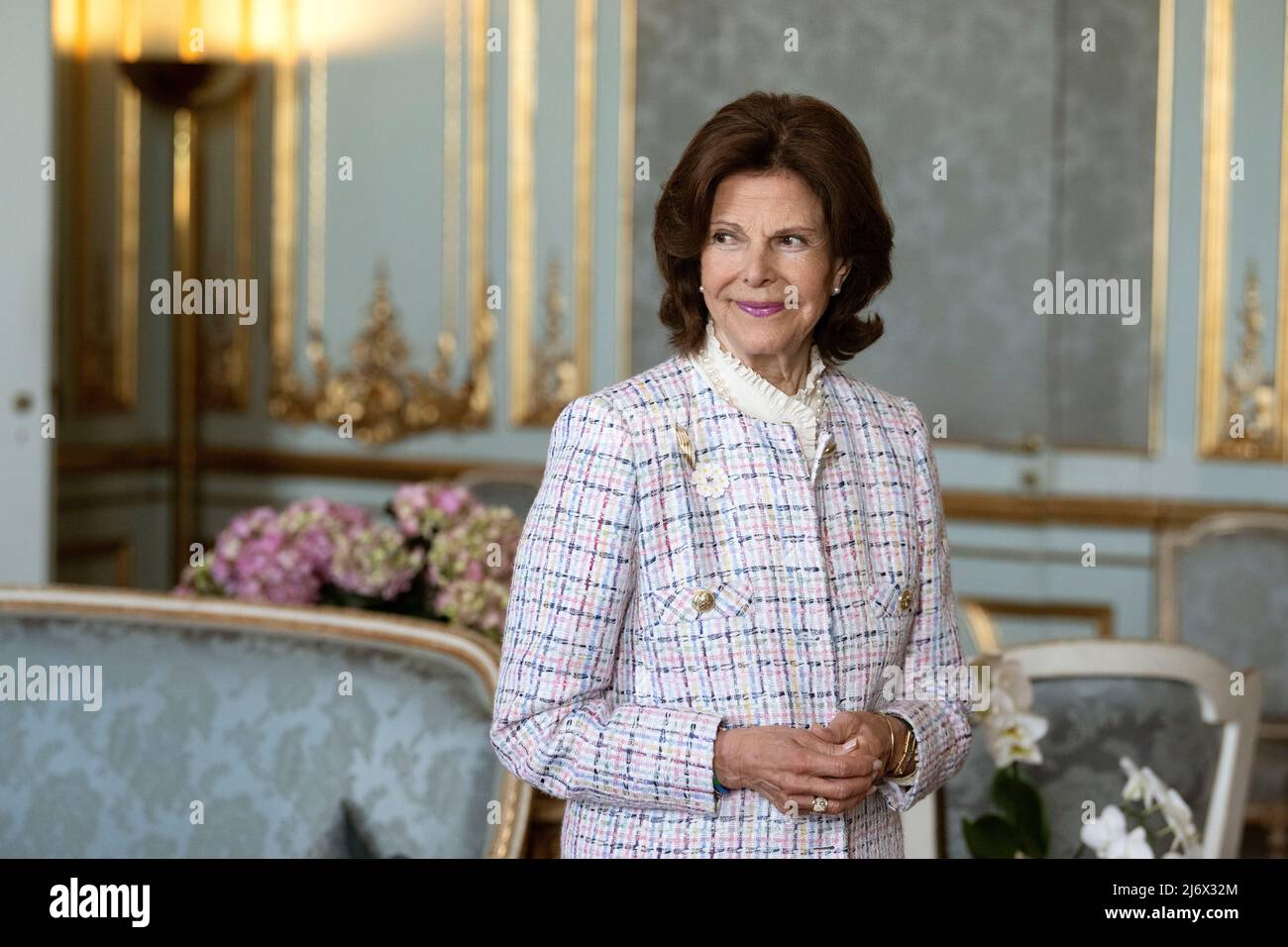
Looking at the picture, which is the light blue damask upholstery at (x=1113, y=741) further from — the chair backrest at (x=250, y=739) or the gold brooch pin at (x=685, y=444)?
the gold brooch pin at (x=685, y=444)

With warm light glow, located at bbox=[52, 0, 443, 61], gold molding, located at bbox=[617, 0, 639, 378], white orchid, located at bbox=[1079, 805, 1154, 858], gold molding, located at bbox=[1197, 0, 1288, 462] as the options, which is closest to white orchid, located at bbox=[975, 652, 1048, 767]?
white orchid, located at bbox=[1079, 805, 1154, 858]

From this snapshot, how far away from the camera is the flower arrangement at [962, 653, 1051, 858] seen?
5.65 ft

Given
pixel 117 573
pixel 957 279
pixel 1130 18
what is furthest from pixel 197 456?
pixel 1130 18

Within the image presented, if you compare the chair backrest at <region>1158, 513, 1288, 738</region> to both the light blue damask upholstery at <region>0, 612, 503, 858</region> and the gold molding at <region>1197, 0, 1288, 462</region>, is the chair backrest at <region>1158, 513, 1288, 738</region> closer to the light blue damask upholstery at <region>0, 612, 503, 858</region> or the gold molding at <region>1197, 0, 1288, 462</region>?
the gold molding at <region>1197, 0, 1288, 462</region>

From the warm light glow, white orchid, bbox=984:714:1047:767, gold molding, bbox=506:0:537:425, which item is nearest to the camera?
white orchid, bbox=984:714:1047:767

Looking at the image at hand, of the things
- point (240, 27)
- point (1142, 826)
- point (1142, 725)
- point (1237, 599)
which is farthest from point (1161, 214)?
point (1142, 826)

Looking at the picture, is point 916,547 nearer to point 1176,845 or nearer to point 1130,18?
point 1176,845

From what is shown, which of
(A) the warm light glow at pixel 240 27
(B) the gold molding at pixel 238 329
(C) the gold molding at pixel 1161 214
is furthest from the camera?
(B) the gold molding at pixel 238 329

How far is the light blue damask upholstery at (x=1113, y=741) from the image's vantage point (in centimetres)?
193

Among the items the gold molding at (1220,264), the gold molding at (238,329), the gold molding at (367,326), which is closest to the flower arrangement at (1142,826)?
the gold molding at (1220,264)

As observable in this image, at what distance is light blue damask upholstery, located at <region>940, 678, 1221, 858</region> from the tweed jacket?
26.4 inches

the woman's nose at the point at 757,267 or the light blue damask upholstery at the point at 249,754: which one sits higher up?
the woman's nose at the point at 757,267

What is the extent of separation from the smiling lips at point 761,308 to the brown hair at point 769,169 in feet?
0.20

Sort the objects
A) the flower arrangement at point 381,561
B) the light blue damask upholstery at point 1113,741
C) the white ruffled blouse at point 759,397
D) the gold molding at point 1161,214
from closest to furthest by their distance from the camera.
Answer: the white ruffled blouse at point 759,397
the light blue damask upholstery at point 1113,741
the flower arrangement at point 381,561
the gold molding at point 1161,214
